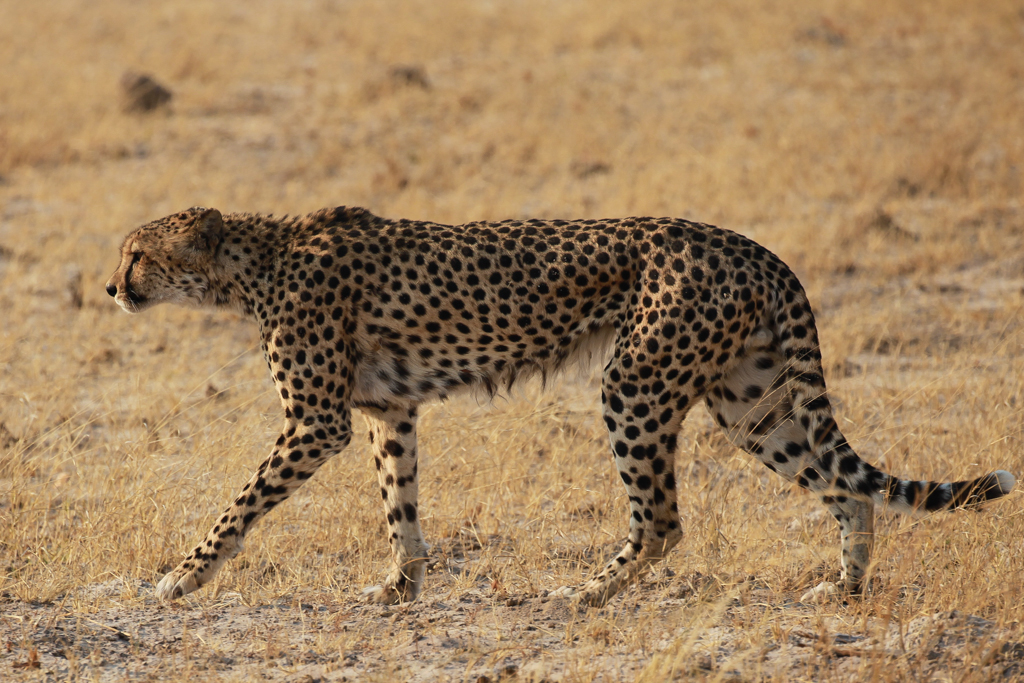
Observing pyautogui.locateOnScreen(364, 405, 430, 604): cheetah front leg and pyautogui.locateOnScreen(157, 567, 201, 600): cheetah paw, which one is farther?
pyautogui.locateOnScreen(364, 405, 430, 604): cheetah front leg

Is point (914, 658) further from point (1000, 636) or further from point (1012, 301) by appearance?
point (1012, 301)

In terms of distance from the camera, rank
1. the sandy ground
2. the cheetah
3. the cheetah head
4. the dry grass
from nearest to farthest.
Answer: the sandy ground, the dry grass, the cheetah, the cheetah head

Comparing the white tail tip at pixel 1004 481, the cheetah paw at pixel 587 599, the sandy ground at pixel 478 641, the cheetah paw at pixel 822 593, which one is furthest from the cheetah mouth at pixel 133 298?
the white tail tip at pixel 1004 481

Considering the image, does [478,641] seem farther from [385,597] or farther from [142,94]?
[142,94]

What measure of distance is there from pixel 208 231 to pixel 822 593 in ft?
9.03

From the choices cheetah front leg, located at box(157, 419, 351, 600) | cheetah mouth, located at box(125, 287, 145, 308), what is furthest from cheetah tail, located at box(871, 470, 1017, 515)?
cheetah mouth, located at box(125, 287, 145, 308)

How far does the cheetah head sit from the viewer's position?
4.83 metres

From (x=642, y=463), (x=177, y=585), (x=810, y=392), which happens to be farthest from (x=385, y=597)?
(x=810, y=392)

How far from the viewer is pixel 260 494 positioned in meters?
4.46

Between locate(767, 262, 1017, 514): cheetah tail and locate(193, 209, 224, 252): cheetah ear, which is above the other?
locate(193, 209, 224, 252): cheetah ear

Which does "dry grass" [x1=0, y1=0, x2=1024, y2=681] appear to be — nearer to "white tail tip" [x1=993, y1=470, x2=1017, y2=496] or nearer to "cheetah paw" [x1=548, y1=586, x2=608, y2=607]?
"cheetah paw" [x1=548, y1=586, x2=608, y2=607]

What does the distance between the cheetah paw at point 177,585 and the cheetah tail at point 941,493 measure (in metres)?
2.48

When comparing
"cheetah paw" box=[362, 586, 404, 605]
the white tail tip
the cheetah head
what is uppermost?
the cheetah head

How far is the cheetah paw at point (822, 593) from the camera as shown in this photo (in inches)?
173
